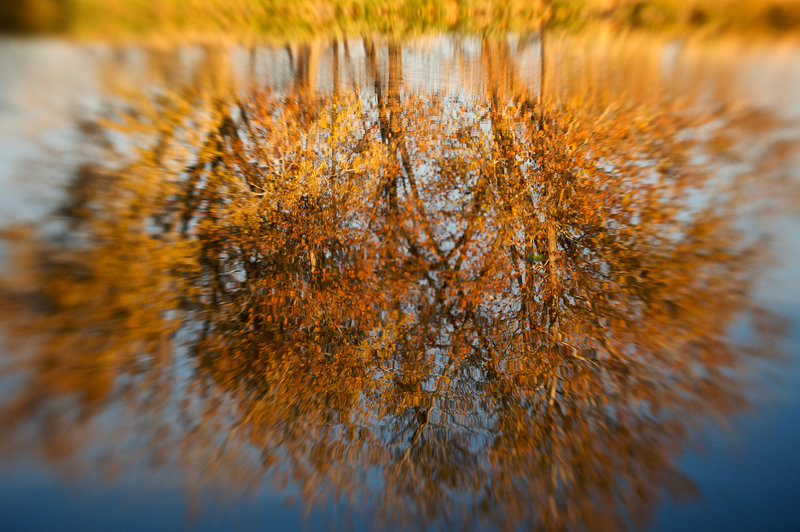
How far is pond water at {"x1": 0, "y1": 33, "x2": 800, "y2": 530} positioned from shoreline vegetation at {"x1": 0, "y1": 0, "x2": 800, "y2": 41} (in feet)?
0.56

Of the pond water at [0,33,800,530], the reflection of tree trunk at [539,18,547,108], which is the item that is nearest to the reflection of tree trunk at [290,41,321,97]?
the pond water at [0,33,800,530]

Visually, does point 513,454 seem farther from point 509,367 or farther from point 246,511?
point 246,511

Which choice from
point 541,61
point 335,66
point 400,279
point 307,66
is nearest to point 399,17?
point 335,66

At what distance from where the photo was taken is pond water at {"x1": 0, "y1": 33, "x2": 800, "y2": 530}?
11.1 ft

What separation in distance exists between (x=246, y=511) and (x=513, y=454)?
75.8 inches

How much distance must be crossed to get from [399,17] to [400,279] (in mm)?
2562

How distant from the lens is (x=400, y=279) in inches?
173

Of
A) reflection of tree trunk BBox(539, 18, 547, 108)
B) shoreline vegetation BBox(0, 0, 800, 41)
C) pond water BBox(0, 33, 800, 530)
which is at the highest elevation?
shoreline vegetation BBox(0, 0, 800, 41)

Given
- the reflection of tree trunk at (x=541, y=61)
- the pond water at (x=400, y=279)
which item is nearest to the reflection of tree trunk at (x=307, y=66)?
the pond water at (x=400, y=279)

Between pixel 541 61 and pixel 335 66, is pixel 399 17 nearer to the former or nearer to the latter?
pixel 335 66

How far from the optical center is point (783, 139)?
4.25 meters

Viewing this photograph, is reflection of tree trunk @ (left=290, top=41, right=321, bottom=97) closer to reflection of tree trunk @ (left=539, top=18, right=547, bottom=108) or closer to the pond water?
the pond water

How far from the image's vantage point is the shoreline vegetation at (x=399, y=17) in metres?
4.37

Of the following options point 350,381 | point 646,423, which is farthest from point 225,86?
point 646,423
